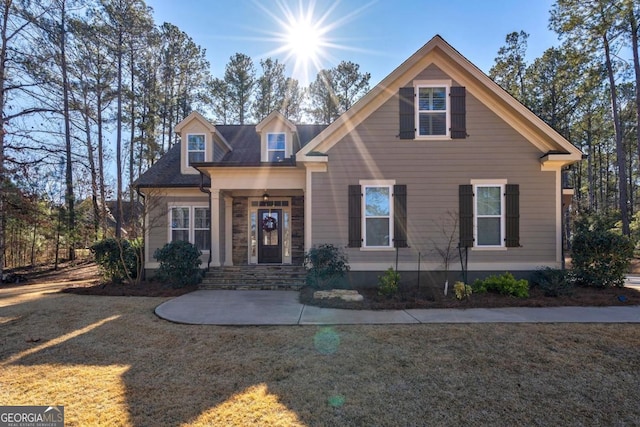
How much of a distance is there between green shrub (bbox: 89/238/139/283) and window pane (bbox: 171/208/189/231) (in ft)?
4.98

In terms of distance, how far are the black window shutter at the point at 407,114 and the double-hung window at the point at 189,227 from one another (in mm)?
7299

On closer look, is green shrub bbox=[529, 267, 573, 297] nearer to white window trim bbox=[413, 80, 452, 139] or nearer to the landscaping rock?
white window trim bbox=[413, 80, 452, 139]

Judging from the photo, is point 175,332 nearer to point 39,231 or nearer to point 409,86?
point 409,86

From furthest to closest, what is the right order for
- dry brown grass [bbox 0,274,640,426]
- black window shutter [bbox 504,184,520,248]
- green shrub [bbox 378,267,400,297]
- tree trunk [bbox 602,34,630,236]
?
tree trunk [bbox 602,34,630,236]
black window shutter [bbox 504,184,520,248]
green shrub [bbox 378,267,400,297]
dry brown grass [bbox 0,274,640,426]

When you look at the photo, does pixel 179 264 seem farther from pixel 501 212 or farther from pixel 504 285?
pixel 501 212

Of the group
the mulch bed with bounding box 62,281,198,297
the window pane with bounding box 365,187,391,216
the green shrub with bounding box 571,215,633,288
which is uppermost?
the window pane with bounding box 365,187,391,216

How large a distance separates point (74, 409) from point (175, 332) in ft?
7.46

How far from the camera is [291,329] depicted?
5465 mm

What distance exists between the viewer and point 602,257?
8.44 meters

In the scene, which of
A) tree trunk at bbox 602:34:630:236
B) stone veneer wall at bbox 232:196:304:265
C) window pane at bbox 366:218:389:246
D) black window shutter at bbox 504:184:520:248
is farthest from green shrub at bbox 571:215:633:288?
tree trunk at bbox 602:34:630:236

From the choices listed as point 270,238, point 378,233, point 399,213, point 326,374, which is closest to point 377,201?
point 399,213

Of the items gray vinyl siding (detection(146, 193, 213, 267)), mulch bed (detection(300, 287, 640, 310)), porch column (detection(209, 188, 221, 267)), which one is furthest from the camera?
gray vinyl siding (detection(146, 193, 213, 267))

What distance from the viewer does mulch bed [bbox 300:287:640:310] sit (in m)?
7.10

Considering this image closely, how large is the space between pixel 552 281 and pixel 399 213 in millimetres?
4076
